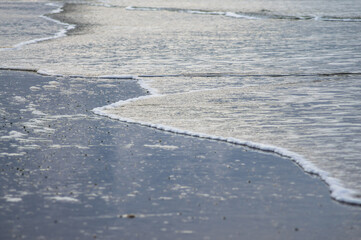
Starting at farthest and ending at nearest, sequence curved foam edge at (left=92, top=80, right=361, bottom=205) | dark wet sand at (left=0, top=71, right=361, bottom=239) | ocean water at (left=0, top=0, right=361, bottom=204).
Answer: ocean water at (left=0, top=0, right=361, bottom=204)
curved foam edge at (left=92, top=80, right=361, bottom=205)
dark wet sand at (left=0, top=71, right=361, bottom=239)

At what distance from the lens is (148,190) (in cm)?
520

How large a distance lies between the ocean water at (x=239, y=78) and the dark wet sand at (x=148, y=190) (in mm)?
387

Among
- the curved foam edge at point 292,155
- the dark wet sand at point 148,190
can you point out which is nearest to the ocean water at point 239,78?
the curved foam edge at point 292,155

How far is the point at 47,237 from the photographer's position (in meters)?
4.24

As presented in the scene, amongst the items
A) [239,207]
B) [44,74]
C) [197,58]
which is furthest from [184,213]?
[197,58]

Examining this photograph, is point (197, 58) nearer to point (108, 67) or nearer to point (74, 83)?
point (108, 67)

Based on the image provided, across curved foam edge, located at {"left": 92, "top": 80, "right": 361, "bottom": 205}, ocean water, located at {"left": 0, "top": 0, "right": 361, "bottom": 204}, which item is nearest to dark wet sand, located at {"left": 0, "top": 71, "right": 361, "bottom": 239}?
curved foam edge, located at {"left": 92, "top": 80, "right": 361, "bottom": 205}

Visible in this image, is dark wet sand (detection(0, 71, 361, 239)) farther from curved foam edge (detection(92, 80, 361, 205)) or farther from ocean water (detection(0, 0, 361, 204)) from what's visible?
ocean water (detection(0, 0, 361, 204))

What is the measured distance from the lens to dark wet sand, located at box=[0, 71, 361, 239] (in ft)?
14.4

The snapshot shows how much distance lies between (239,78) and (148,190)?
22.2 ft

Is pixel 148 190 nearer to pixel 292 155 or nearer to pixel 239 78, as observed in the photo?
pixel 292 155

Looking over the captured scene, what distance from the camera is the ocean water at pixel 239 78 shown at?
6.86 m

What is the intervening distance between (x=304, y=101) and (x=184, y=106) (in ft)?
5.60

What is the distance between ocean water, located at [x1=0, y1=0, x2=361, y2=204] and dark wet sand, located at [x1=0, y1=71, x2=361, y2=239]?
387 millimetres
